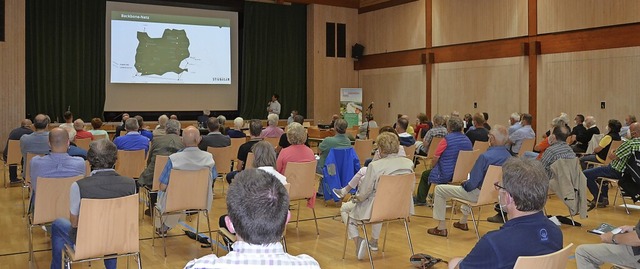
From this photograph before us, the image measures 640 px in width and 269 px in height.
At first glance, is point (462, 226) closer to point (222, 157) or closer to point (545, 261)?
point (222, 157)

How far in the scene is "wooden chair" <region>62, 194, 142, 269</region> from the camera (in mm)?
3977

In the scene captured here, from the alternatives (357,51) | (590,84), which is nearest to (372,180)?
(590,84)

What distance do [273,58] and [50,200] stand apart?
15579 mm

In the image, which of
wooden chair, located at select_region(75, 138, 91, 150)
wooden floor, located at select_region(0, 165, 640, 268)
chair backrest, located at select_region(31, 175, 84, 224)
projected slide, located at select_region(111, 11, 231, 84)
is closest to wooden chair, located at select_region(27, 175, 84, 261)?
chair backrest, located at select_region(31, 175, 84, 224)

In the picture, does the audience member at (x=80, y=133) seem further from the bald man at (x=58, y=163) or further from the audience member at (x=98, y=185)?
the audience member at (x=98, y=185)

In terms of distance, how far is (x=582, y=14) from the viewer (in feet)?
46.0

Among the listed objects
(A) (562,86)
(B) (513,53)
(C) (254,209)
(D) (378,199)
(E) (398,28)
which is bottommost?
(D) (378,199)

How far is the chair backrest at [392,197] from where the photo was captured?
5195mm

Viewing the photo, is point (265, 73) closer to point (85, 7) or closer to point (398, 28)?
Result: point (398, 28)

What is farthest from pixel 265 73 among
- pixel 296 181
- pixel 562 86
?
pixel 296 181

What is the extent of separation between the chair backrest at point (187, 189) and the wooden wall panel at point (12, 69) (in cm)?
1188

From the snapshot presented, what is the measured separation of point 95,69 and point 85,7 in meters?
1.77

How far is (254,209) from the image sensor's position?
2.03 meters

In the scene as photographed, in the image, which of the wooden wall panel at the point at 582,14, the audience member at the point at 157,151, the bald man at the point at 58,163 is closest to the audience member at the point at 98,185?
the bald man at the point at 58,163
